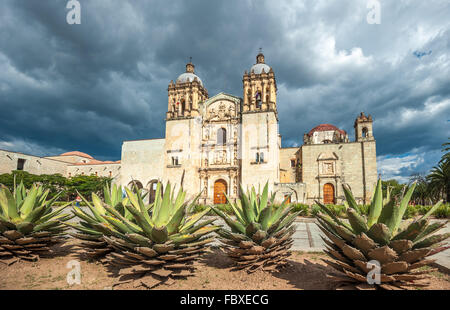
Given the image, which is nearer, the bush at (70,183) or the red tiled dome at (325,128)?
the bush at (70,183)

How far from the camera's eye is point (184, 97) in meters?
24.8

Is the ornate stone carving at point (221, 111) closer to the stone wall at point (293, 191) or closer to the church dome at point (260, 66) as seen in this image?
the church dome at point (260, 66)

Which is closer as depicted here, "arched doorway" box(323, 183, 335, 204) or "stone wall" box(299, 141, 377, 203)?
"stone wall" box(299, 141, 377, 203)

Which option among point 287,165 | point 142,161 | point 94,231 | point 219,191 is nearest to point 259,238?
point 94,231

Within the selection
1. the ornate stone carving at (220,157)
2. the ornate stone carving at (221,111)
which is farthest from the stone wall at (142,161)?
the ornate stone carving at (221,111)

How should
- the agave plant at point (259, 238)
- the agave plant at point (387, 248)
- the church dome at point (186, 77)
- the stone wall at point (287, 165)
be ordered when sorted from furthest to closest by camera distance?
the stone wall at point (287, 165) → the church dome at point (186, 77) → the agave plant at point (259, 238) → the agave plant at point (387, 248)

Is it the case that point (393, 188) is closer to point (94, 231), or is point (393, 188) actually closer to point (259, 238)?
point (259, 238)

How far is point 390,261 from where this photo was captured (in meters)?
1.87

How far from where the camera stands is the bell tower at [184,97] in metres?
24.2

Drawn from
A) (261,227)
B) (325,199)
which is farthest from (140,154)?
(261,227)

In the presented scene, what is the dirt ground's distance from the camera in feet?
7.99

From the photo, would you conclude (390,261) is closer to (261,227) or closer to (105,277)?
(261,227)

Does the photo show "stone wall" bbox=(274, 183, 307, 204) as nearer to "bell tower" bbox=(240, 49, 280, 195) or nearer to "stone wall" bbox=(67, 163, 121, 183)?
"bell tower" bbox=(240, 49, 280, 195)

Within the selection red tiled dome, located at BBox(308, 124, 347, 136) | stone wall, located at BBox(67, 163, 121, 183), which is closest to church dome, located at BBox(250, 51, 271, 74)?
red tiled dome, located at BBox(308, 124, 347, 136)
